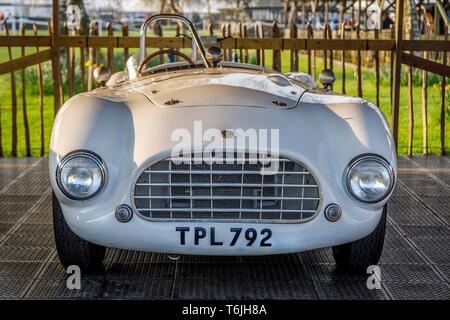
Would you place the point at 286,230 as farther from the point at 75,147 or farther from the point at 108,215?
the point at 75,147

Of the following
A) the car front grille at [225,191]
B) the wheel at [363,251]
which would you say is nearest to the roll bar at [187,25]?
the car front grille at [225,191]

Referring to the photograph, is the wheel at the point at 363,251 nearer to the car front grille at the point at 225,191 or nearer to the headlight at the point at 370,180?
the headlight at the point at 370,180

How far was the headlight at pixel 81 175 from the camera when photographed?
3004mm

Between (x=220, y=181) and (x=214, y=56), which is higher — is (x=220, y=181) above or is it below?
below

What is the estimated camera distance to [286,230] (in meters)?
3.02

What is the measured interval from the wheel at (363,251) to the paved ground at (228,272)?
70mm

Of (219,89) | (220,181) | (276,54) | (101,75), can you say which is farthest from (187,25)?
(276,54)

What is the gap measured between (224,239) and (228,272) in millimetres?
500

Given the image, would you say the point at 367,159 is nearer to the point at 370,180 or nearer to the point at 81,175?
the point at 370,180

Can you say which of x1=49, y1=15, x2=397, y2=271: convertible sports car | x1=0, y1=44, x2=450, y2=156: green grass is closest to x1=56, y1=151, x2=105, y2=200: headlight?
x1=49, y1=15, x2=397, y2=271: convertible sports car

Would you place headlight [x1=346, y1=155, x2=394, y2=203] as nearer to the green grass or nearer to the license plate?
the license plate

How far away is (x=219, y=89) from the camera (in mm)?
3451

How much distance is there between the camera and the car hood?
3.29 m
